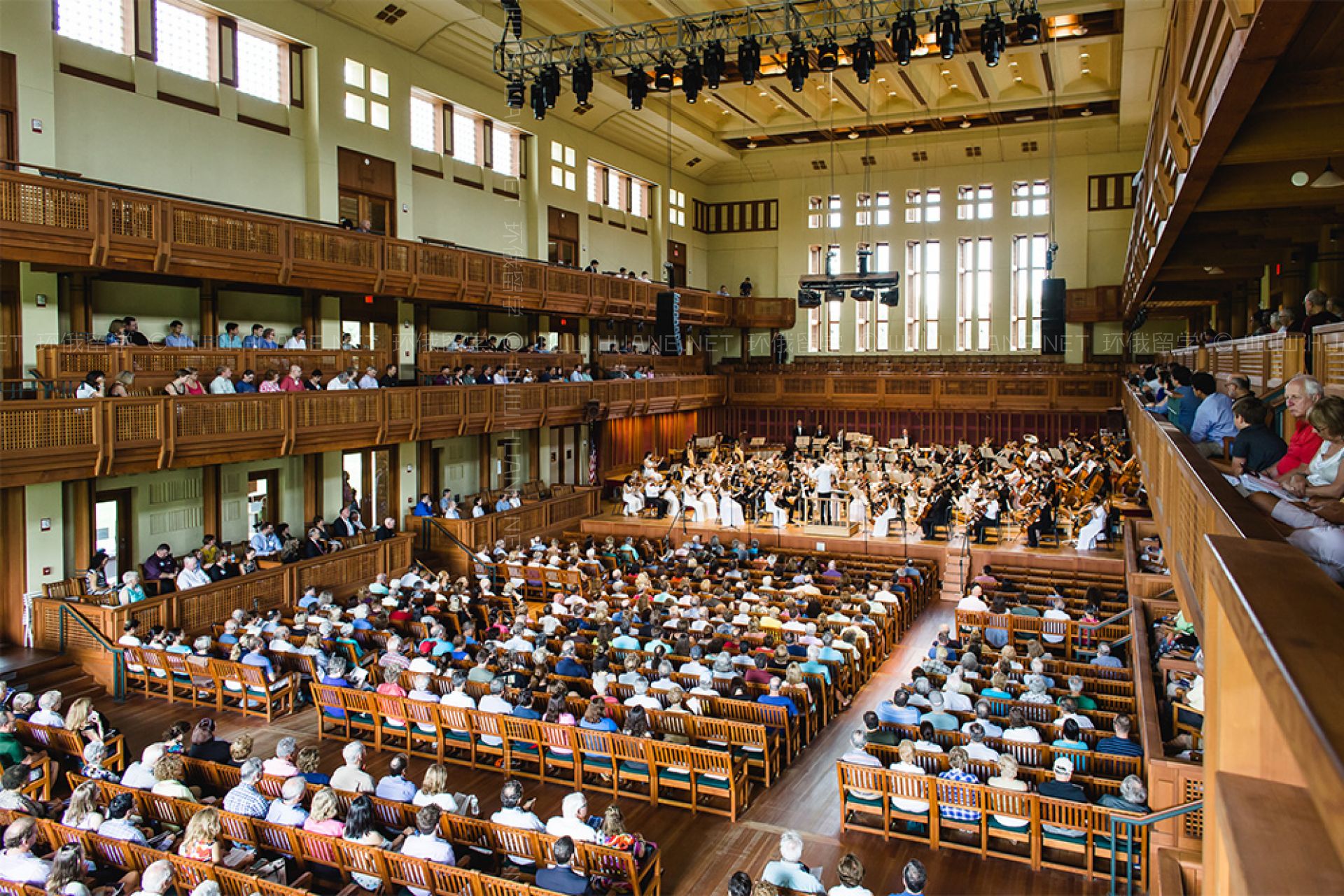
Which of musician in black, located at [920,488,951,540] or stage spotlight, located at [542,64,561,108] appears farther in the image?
musician in black, located at [920,488,951,540]

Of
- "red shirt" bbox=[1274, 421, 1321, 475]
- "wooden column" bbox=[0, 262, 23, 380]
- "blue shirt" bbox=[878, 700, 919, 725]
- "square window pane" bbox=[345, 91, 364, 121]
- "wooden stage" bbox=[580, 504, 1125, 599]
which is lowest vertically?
"blue shirt" bbox=[878, 700, 919, 725]

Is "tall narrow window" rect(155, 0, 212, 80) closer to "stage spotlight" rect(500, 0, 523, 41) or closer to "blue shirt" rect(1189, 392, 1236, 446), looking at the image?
"stage spotlight" rect(500, 0, 523, 41)

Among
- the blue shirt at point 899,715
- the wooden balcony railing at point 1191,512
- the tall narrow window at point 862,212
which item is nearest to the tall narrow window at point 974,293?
the tall narrow window at point 862,212

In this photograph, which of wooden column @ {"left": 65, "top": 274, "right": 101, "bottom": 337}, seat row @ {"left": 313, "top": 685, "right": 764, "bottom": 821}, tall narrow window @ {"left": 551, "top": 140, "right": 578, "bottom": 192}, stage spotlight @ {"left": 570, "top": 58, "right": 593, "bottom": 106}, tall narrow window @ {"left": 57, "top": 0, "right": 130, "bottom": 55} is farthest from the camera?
tall narrow window @ {"left": 551, "top": 140, "right": 578, "bottom": 192}

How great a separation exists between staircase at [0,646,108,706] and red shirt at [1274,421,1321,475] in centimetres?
1373

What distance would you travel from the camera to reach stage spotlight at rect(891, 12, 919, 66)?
46.6 feet

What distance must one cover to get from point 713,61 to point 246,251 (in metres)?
8.92

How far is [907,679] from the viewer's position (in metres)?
12.9

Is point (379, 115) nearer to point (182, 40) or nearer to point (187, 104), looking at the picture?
point (182, 40)

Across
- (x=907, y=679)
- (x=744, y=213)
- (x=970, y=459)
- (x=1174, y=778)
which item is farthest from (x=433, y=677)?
(x=744, y=213)

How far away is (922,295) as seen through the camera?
1404 inches

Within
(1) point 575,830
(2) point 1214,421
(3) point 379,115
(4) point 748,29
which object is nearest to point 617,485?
(3) point 379,115

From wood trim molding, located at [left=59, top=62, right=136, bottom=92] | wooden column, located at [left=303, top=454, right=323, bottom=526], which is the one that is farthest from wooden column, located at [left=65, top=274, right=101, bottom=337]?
wooden column, located at [left=303, top=454, right=323, bottom=526]

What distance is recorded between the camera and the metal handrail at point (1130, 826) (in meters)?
6.07
